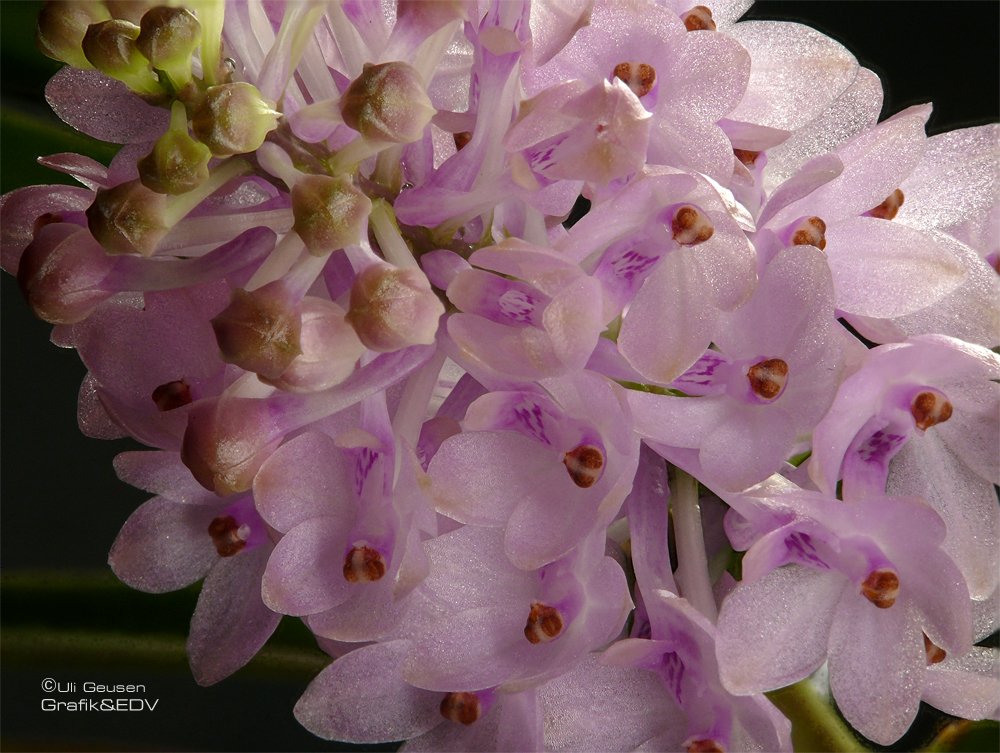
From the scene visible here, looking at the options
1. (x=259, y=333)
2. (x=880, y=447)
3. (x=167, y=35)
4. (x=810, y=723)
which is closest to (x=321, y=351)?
(x=259, y=333)

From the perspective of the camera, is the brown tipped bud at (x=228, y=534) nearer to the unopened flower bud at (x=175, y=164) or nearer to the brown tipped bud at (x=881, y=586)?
the unopened flower bud at (x=175, y=164)

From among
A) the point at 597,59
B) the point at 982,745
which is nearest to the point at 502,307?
the point at 597,59

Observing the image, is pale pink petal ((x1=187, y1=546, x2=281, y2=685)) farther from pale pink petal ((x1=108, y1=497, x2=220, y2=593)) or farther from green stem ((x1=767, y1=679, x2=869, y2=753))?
green stem ((x1=767, y1=679, x2=869, y2=753))

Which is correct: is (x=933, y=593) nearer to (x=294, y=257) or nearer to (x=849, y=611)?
(x=849, y=611)

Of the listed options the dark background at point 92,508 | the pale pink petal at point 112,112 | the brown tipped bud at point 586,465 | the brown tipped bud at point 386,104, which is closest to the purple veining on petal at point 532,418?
the brown tipped bud at point 586,465

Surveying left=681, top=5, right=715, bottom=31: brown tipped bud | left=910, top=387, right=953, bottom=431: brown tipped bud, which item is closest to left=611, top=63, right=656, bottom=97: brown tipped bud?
left=681, top=5, right=715, bottom=31: brown tipped bud

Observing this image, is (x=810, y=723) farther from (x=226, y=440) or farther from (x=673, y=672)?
(x=226, y=440)
